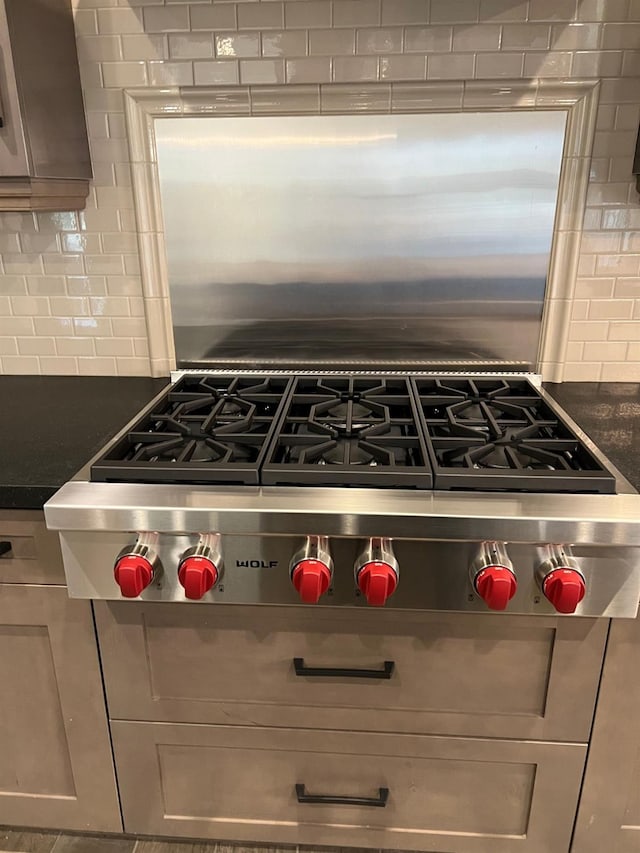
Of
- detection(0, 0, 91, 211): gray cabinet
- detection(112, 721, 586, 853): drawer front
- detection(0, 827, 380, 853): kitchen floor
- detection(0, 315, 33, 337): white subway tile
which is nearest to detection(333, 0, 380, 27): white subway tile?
detection(0, 0, 91, 211): gray cabinet

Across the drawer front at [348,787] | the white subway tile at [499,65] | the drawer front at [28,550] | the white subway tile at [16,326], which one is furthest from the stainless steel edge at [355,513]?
the white subway tile at [499,65]

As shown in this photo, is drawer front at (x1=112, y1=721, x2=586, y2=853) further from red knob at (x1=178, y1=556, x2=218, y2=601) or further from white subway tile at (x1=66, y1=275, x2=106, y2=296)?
white subway tile at (x1=66, y1=275, x2=106, y2=296)

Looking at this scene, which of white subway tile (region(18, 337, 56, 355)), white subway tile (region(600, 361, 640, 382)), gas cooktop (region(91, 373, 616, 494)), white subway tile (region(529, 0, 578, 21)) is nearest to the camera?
gas cooktop (region(91, 373, 616, 494))

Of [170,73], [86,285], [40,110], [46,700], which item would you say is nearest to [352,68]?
[170,73]

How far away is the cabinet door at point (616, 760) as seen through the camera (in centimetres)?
112

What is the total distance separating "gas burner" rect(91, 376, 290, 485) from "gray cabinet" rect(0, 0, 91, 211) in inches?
21.4

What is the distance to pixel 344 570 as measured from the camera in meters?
1.06

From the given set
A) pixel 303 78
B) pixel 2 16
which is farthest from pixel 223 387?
pixel 2 16

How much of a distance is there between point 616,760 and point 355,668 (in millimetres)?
548

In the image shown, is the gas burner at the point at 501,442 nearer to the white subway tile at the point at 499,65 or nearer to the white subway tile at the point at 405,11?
the white subway tile at the point at 499,65

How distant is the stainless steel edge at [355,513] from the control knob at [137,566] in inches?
1.3

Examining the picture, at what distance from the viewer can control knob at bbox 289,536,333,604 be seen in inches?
37.9

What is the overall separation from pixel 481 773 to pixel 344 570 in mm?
572

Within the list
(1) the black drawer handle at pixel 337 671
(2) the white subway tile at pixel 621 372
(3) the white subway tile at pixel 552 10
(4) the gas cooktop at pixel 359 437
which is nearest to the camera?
(4) the gas cooktop at pixel 359 437
